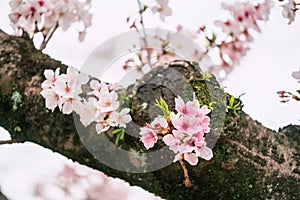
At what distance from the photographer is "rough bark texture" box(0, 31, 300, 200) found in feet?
3.01

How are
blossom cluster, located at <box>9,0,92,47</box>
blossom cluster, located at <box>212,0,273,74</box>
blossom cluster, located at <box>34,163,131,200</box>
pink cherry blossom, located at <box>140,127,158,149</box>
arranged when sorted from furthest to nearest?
1. blossom cluster, located at <box>34,163,131,200</box>
2. blossom cluster, located at <box>212,0,273,74</box>
3. blossom cluster, located at <box>9,0,92,47</box>
4. pink cherry blossom, located at <box>140,127,158,149</box>

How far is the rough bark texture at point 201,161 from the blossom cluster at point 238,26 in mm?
496

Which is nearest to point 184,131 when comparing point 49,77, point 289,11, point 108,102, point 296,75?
point 108,102

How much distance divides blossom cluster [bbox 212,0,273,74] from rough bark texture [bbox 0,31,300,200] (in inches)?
19.5

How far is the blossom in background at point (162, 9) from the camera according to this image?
1.39 metres

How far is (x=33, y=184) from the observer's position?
2107mm

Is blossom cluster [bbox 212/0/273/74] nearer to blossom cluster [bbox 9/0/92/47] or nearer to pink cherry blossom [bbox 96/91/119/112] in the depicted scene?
blossom cluster [bbox 9/0/92/47]

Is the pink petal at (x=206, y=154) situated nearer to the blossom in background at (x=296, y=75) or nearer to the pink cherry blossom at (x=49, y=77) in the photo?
the pink cherry blossom at (x=49, y=77)

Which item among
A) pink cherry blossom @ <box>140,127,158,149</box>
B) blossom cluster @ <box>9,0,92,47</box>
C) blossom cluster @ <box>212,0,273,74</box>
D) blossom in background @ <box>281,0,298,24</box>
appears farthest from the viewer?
blossom cluster @ <box>212,0,273,74</box>

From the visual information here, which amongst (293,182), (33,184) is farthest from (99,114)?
(33,184)

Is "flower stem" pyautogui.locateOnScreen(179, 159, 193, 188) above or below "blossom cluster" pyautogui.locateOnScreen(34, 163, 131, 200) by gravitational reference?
above

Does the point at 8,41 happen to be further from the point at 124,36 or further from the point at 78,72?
the point at 124,36

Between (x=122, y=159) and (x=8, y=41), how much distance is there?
1.09 feet

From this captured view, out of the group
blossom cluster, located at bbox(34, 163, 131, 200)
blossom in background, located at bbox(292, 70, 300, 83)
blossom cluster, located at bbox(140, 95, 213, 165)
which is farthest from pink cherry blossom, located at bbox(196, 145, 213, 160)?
blossom cluster, located at bbox(34, 163, 131, 200)
